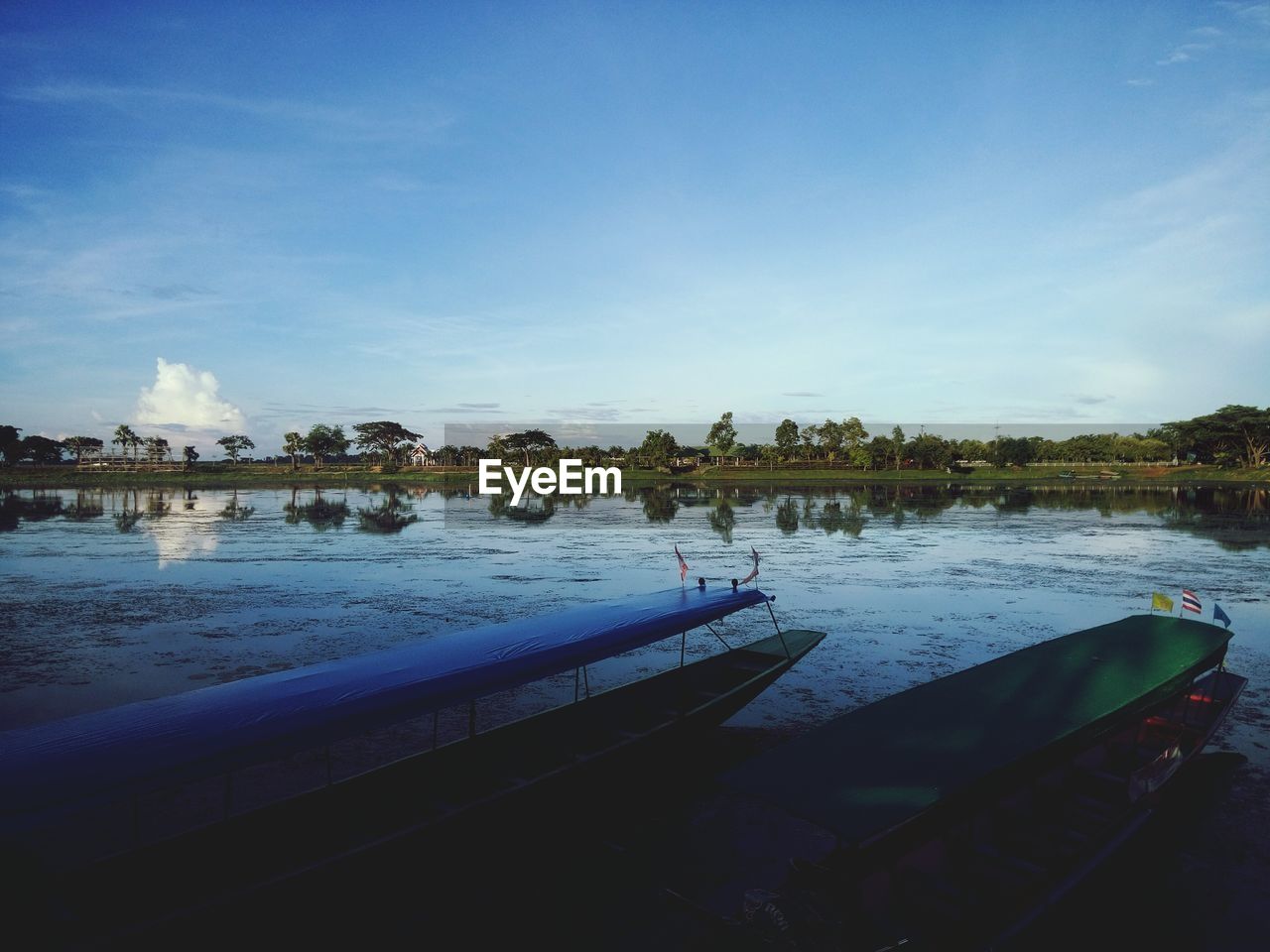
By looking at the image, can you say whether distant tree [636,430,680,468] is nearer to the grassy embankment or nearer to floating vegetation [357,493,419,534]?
the grassy embankment

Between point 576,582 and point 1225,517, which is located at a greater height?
point 1225,517

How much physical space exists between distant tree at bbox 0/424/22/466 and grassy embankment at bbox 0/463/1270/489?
13.9 meters

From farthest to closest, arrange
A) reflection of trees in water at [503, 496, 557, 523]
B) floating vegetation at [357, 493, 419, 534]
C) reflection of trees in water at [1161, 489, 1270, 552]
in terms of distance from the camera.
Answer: reflection of trees in water at [503, 496, 557, 523] < floating vegetation at [357, 493, 419, 534] < reflection of trees in water at [1161, 489, 1270, 552]

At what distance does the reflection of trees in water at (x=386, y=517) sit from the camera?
130 ft

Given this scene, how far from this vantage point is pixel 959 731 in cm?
629

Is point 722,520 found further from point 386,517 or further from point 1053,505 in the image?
point 1053,505

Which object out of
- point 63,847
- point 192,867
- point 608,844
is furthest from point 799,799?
point 63,847

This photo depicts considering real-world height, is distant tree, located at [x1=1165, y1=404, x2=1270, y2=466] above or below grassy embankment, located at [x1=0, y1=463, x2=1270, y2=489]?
above

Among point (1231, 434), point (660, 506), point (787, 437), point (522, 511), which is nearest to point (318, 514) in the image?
point (522, 511)

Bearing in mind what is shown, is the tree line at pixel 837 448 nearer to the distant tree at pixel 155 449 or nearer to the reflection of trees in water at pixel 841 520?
the distant tree at pixel 155 449

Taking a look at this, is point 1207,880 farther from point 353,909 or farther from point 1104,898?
point 353,909

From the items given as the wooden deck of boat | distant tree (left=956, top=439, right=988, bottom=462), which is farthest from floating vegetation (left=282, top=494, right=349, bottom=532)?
distant tree (left=956, top=439, right=988, bottom=462)

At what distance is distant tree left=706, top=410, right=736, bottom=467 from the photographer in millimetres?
133625

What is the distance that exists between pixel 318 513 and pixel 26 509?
2226 cm
